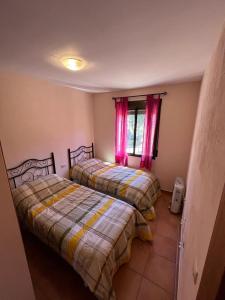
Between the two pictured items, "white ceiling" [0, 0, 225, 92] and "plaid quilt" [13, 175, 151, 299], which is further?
"plaid quilt" [13, 175, 151, 299]

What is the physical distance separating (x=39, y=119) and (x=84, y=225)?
2.04 meters

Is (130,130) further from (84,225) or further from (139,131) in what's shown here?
(84,225)

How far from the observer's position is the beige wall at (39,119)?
2.06 m

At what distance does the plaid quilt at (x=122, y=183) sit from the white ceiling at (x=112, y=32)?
6.30ft

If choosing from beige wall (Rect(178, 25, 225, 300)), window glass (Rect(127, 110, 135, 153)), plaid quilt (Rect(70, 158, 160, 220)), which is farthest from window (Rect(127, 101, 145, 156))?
beige wall (Rect(178, 25, 225, 300))

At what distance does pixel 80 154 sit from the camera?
349 centimetres

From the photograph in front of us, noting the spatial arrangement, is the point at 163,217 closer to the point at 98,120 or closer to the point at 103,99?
the point at 98,120

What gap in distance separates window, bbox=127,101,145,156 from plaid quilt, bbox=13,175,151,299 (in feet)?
5.66

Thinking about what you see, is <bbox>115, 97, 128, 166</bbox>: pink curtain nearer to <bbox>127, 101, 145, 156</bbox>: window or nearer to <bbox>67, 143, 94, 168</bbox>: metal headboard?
<bbox>127, 101, 145, 156</bbox>: window

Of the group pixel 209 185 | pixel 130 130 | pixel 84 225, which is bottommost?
pixel 84 225

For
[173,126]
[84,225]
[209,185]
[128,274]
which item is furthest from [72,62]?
[128,274]

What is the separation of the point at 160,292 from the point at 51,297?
1.17m

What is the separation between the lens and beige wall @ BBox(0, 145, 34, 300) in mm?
766

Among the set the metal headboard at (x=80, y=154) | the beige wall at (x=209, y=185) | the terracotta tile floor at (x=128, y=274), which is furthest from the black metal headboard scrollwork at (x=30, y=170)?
the beige wall at (x=209, y=185)
